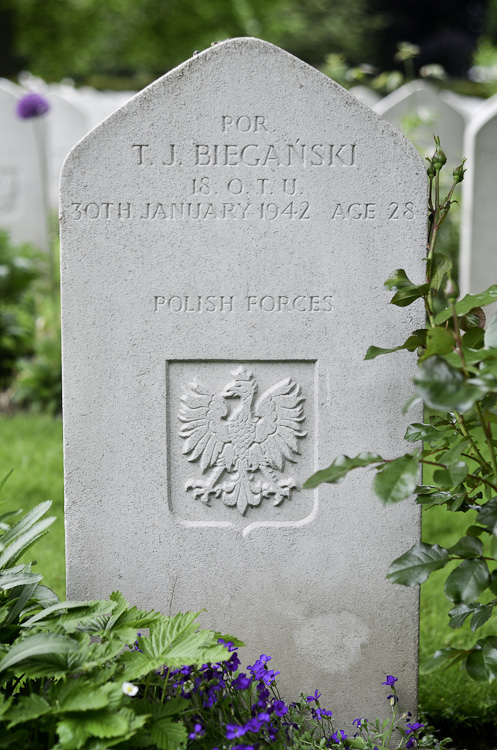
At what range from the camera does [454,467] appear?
5.88 feet

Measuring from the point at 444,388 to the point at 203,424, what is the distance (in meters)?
0.98

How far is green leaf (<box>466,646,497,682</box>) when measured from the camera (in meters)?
1.86

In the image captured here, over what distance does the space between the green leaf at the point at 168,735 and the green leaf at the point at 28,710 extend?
0.84 feet

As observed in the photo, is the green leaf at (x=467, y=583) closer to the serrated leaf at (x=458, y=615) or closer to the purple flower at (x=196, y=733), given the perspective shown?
the serrated leaf at (x=458, y=615)

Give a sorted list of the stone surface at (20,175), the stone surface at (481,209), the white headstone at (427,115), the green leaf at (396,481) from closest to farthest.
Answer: the green leaf at (396,481) → the stone surface at (481,209) → the white headstone at (427,115) → the stone surface at (20,175)

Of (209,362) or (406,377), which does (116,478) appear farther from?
(406,377)

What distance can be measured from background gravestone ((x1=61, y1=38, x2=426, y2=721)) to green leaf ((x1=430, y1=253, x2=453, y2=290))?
76 mm

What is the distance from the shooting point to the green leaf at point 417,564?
1.86m

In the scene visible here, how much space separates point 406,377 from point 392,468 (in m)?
0.64

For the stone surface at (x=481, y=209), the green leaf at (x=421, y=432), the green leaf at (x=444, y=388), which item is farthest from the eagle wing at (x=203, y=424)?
the stone surface at (x=481, y=209)

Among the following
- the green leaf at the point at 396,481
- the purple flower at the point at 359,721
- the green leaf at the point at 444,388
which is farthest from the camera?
the purple flower at the point at 359,721

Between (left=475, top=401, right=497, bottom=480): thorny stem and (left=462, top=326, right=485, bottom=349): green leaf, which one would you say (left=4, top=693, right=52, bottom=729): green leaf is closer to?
(left=475, top=401, right=497, bottom=480): thorny stem

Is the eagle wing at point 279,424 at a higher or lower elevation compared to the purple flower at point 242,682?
higher

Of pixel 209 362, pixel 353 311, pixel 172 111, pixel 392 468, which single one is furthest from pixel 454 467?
pixel 172 111
